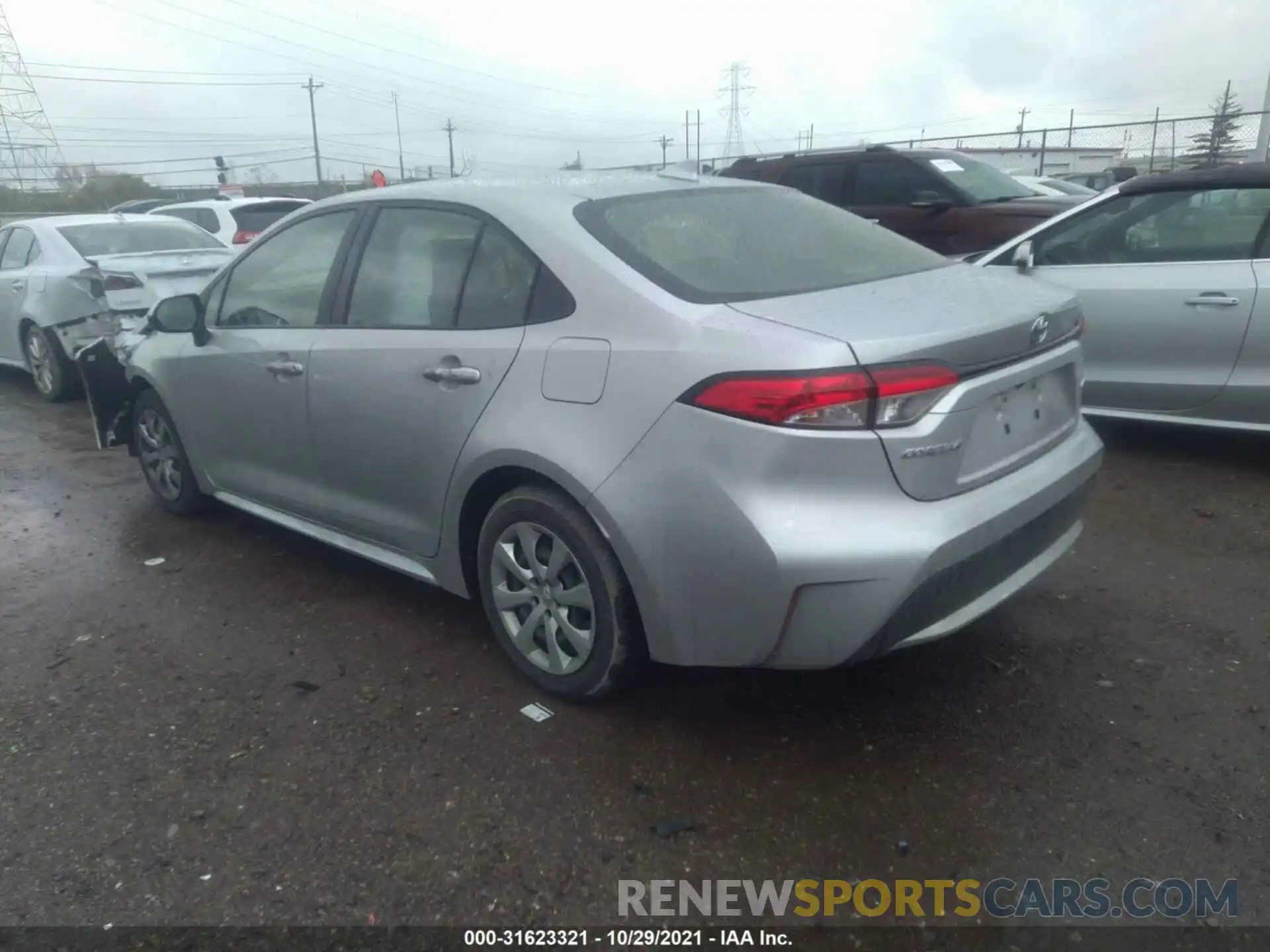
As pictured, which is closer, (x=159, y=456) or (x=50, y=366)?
(x=159, y=456)

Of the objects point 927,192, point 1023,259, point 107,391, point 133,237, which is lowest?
point 107,391

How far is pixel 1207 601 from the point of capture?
3.89 meters

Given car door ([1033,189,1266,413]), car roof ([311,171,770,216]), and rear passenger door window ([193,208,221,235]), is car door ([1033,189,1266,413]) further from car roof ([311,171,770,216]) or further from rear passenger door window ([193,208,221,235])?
rear passenger door window ([193,208,221,235])

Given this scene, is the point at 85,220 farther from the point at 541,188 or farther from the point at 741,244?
the point at 741,244

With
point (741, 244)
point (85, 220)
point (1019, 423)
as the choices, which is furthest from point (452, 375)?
point (85, 220)

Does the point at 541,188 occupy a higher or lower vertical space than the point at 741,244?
higher

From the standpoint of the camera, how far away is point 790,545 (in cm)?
262

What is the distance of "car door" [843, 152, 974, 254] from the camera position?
8617 mm

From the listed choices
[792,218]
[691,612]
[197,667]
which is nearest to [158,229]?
[197,667]

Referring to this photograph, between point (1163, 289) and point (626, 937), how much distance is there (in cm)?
454

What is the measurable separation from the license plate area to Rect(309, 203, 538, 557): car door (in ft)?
4.56

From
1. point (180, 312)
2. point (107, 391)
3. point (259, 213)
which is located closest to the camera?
point (180, 312)

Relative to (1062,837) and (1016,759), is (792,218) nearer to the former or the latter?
(1016,759)

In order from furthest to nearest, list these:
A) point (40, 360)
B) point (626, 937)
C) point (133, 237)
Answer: point (133, 237), point (40, 360), point (626, 937)
